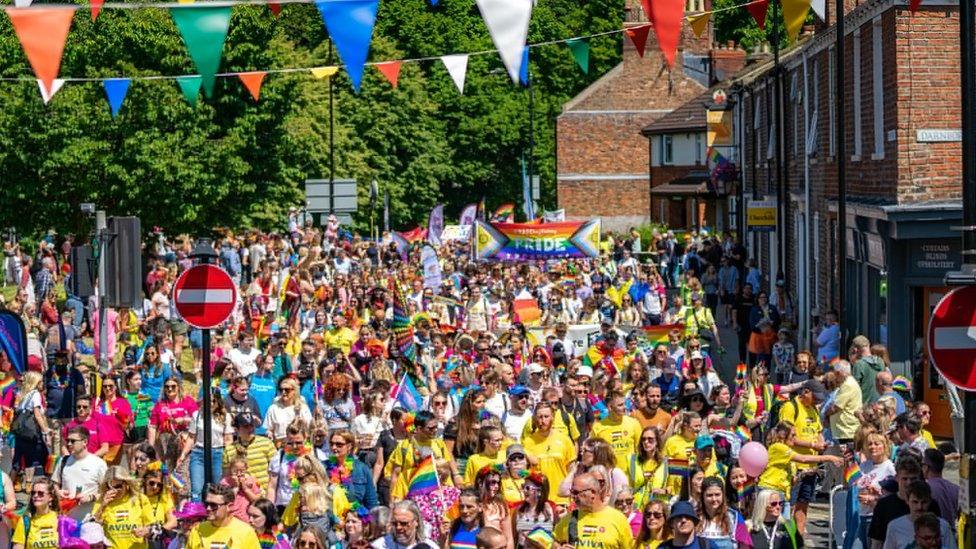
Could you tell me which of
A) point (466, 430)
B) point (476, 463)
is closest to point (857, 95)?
point (466, 430)

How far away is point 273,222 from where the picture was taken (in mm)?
51875

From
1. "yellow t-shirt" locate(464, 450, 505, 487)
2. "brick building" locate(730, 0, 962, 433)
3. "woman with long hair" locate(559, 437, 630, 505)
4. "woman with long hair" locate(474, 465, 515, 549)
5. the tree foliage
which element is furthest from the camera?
the tree foliage

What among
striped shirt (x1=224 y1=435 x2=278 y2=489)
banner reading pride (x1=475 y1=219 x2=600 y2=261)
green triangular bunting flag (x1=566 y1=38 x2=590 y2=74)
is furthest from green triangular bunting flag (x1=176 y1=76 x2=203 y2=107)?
banner reading pride (x1=475 y1=219 x2=600 y2=261)

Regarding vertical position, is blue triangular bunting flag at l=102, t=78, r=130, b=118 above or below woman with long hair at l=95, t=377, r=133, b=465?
above

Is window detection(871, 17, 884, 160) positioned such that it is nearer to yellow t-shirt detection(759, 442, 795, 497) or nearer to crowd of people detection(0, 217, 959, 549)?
crowd of people detection(0, 217, 959, 549)

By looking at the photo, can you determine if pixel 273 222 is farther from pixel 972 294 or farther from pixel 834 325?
pixel 972 294

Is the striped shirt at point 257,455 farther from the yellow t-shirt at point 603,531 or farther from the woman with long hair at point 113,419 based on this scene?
the yellow t-shirt at point 603,531

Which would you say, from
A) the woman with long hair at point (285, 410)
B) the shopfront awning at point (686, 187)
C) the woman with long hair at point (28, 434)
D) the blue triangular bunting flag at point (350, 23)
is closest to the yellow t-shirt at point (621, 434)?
the woman with long hair at point (285, 410)

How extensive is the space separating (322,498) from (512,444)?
147cm

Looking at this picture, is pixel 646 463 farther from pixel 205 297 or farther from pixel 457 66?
pixel 457 66

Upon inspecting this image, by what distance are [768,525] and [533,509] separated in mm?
1577

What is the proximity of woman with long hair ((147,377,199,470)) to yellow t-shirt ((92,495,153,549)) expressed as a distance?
361 centimetres

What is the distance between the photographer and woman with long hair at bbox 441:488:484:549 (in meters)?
11.7

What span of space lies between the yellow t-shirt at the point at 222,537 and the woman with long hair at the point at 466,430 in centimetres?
363
